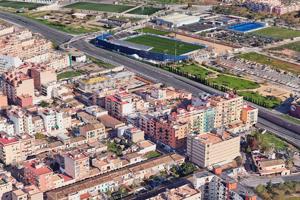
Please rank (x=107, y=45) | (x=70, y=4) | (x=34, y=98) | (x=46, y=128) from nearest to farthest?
(x=46, y=128), (x=34, y=98), (x=107, y=45), (x=70, y=4)

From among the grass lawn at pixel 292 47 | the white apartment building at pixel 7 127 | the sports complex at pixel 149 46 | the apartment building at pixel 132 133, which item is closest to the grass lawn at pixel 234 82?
the sports complex at pixel 149 46

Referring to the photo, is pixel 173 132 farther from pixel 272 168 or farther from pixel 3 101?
pixel 3 101

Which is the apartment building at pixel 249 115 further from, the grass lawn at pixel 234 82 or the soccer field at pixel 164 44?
the soccer field at pixel 164 44

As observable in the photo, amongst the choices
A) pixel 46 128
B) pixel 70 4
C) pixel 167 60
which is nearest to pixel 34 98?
pixel 46 128

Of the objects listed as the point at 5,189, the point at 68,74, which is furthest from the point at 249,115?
the point at 5,189

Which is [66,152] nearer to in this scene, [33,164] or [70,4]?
[33,164]

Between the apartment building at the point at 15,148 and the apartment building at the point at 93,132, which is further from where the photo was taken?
the apartment building at the point at 93,132
